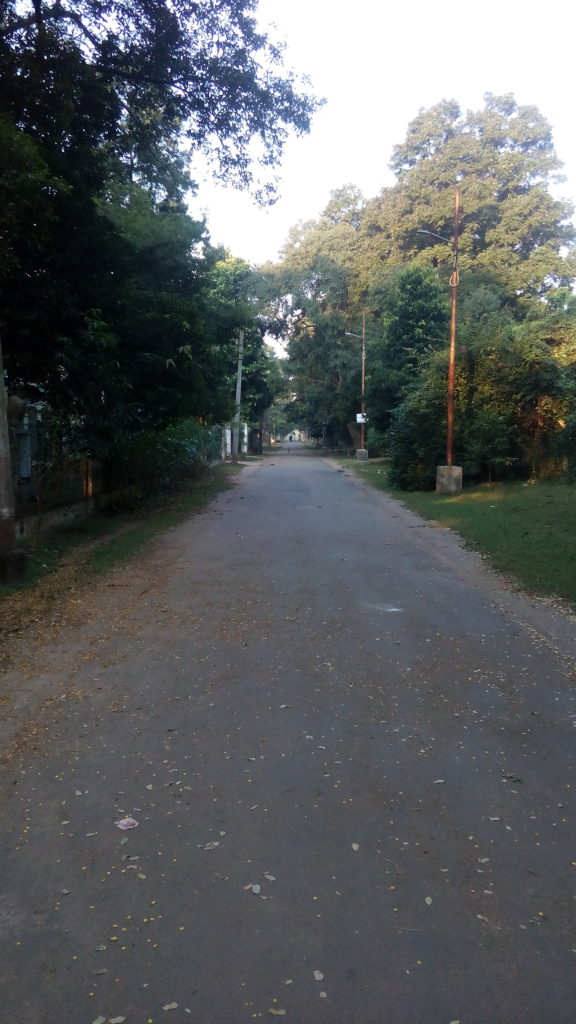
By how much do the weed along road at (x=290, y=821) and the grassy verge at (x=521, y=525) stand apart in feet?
6.55

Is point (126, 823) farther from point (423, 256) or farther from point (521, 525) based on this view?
point (423, 256)

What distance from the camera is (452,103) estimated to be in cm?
4916

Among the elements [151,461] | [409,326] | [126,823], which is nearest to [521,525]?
[151,461]

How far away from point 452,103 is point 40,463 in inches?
Result: 1951

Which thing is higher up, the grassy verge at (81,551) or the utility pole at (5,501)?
the utility pole at (5,501)

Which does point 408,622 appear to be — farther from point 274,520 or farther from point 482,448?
point 482,448

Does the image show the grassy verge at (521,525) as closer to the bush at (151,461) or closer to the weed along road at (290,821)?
the weed along road at (290,821)

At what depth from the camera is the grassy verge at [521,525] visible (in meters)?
9.07

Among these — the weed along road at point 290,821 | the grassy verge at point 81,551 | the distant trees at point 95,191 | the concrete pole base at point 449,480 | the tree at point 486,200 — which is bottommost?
the weed along road at point 290,821

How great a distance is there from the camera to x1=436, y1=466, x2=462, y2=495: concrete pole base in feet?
64.1

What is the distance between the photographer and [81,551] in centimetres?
1084

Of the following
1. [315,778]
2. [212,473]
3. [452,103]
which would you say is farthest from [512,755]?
[452,103]

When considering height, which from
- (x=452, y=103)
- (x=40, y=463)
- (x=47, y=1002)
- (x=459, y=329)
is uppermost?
(x=452, y=103)

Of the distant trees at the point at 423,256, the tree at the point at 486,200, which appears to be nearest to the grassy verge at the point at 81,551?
the distant trees at the point at 423,256
